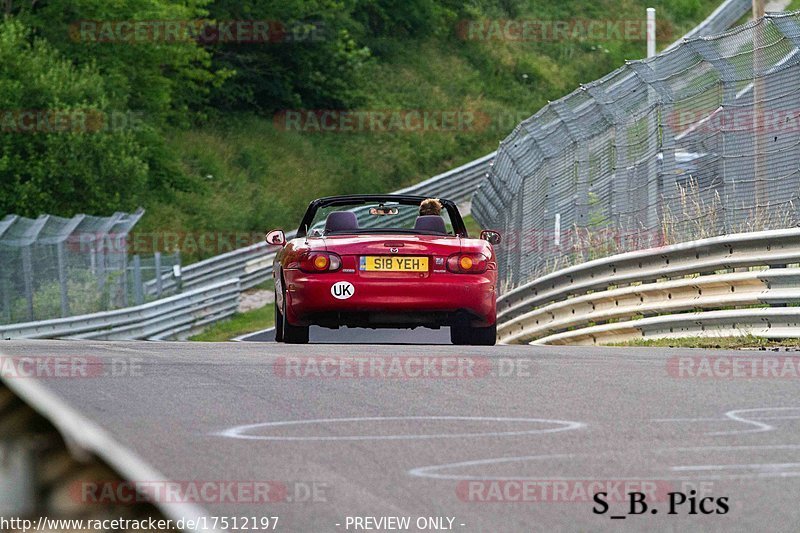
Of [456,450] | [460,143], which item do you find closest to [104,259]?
[456,450]

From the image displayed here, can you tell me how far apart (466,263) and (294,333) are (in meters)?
1.71

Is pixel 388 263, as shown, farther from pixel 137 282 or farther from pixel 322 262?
pixel 137 282

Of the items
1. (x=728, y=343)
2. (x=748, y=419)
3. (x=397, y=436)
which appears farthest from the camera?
(x=728, y=343)

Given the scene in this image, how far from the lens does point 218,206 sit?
4472 centimetres

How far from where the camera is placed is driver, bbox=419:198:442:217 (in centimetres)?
1410

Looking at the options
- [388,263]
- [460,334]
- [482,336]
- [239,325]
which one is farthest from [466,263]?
[239,325]

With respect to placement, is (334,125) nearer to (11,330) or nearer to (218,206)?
(218,206)

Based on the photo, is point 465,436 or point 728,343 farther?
point 728,343

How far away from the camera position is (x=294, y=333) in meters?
12.9

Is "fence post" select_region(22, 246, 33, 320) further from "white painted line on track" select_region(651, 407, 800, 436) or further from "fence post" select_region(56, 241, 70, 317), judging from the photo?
"white painted line on track" select_region(651, 407, 800, 436)

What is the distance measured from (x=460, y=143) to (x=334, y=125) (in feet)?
15.6

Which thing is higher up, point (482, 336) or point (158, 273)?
point (158, 273)

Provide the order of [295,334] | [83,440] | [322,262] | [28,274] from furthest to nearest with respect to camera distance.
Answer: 1. [28,274]
2. [295,334]
3. [322,262]
4. [83,440]

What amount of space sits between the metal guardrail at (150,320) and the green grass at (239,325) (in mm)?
201
